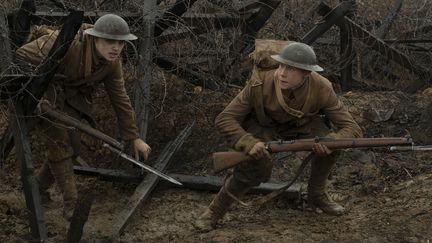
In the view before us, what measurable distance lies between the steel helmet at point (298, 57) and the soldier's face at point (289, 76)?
66 mm

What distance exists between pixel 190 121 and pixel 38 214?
9.23 ft

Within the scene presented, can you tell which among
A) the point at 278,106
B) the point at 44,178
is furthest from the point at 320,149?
the point at 44,178

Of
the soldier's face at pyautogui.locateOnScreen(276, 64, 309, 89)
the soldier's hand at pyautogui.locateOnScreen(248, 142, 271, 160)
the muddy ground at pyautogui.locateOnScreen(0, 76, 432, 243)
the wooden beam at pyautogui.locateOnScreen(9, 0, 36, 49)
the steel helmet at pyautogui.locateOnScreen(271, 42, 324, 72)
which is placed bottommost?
the muddy ground at pyautogui.locateOnScreen(0, 76, 432, 243)

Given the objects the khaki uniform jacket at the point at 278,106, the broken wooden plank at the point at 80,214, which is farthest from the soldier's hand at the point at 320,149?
the broken wooden plank at the point at 80,214

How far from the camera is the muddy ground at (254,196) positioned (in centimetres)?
495

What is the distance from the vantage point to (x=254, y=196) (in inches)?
231

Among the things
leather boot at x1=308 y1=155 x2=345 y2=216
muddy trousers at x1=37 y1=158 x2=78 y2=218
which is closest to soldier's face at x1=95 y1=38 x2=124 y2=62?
muddy trousers at x1=37 y1=158 x2=78 y2=218

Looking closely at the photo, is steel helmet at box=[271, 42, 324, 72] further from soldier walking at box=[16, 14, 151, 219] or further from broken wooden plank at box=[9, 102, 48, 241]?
broken wooden plank at box=[9, 102, 48, 241]

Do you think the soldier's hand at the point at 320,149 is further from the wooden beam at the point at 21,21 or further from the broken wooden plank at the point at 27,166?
the wooden beam at the point at 21,21

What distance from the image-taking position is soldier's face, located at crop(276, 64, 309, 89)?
4.49 meters

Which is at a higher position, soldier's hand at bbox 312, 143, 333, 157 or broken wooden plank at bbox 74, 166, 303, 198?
soldier's hand at bbox 312, 143, 333, 157

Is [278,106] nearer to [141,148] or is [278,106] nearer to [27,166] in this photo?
[141,148]

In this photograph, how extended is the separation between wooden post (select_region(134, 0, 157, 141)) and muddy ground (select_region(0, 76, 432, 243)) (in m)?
0.25

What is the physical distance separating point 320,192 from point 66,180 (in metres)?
2.28
